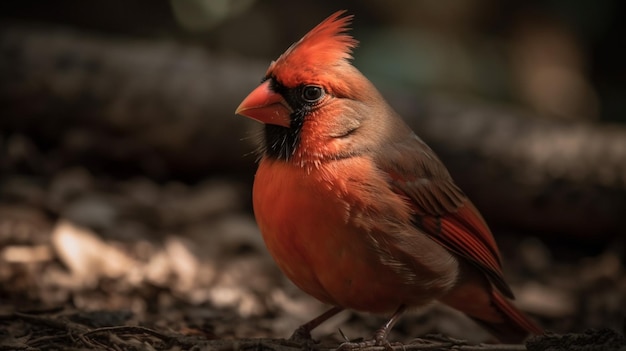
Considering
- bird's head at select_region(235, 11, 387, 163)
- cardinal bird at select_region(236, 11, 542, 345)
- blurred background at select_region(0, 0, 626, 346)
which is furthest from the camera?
blurred background at select_region(0, 0, 626, 346)

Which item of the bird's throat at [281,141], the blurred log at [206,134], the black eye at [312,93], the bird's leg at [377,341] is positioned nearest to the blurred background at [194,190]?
the blurred log at [206,134]

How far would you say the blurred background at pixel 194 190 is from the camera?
4133 millimetres

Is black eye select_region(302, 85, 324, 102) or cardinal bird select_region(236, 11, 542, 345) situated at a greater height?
black eye select_region(302, 85, 324, 102)

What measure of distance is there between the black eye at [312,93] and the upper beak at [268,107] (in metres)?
0.08

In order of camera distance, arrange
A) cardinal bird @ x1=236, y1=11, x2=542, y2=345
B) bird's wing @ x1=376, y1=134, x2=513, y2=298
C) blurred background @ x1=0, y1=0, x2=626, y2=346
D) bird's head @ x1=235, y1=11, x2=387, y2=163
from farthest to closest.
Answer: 1. blurred background @ x1=0, y1=0, x2=626, y2=346
2. bird's wing @ x1=376, y1=134, x2=513, y2=298
3. bird's head @ x1=235, y1=11, x2=387, y2=163
4. cardinal bird @ x1=236, y1=11, x2=542, y2=345

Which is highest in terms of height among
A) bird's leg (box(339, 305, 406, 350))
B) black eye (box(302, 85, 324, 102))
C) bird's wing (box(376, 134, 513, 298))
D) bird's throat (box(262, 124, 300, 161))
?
black eye (box(302, 85, 324, 102))

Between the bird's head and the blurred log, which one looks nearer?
the bird's head

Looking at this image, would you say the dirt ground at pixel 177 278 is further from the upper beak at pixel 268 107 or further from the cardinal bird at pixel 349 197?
the upper beak at pixel 268 107

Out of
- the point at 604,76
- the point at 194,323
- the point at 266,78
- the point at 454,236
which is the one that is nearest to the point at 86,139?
the point at 194,323

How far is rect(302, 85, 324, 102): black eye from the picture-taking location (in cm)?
316

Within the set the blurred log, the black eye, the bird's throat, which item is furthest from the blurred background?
the black eye

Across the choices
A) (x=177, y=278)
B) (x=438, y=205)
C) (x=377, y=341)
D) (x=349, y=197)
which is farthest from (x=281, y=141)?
(x=177, y=278)

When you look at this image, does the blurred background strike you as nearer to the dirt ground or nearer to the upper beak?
the dirt ground

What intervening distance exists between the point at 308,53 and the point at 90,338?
1.35m
